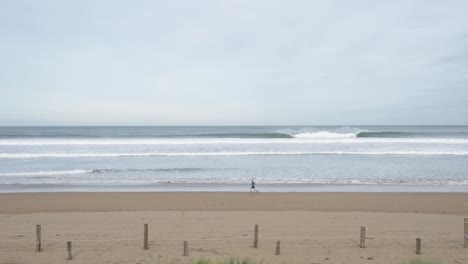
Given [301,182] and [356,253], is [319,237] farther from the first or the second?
[301,182]

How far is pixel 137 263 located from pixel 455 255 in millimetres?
6393

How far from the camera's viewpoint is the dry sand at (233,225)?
7.12 m

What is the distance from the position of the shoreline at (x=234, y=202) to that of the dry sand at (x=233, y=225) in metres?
0.03

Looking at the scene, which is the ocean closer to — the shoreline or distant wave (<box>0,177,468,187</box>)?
distant wave (<box>0,177,468,187</box>)

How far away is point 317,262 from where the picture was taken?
265 inches

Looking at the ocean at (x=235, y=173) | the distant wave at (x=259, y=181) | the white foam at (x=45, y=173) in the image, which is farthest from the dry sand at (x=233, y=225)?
the white foam at (x=45, y=173)

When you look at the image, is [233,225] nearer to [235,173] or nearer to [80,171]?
[235,173]

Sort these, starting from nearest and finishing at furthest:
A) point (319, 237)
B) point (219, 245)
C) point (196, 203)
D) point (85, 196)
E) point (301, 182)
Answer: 1. point (219, 245)
2. point (319, 237)
3. point (196, 203)
4. point (85, 196)
5. point (301, 182)

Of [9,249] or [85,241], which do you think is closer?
[9,249]

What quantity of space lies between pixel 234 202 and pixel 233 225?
9.41 feet

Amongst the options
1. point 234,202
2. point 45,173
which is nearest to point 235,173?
point 234,202

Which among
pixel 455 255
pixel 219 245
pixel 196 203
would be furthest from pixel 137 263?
pixel 455 255

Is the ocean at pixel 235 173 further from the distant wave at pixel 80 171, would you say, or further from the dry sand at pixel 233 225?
the dry sand at pixel 233 225

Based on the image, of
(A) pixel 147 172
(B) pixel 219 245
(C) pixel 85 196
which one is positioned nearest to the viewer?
(B) pixel 219 245
